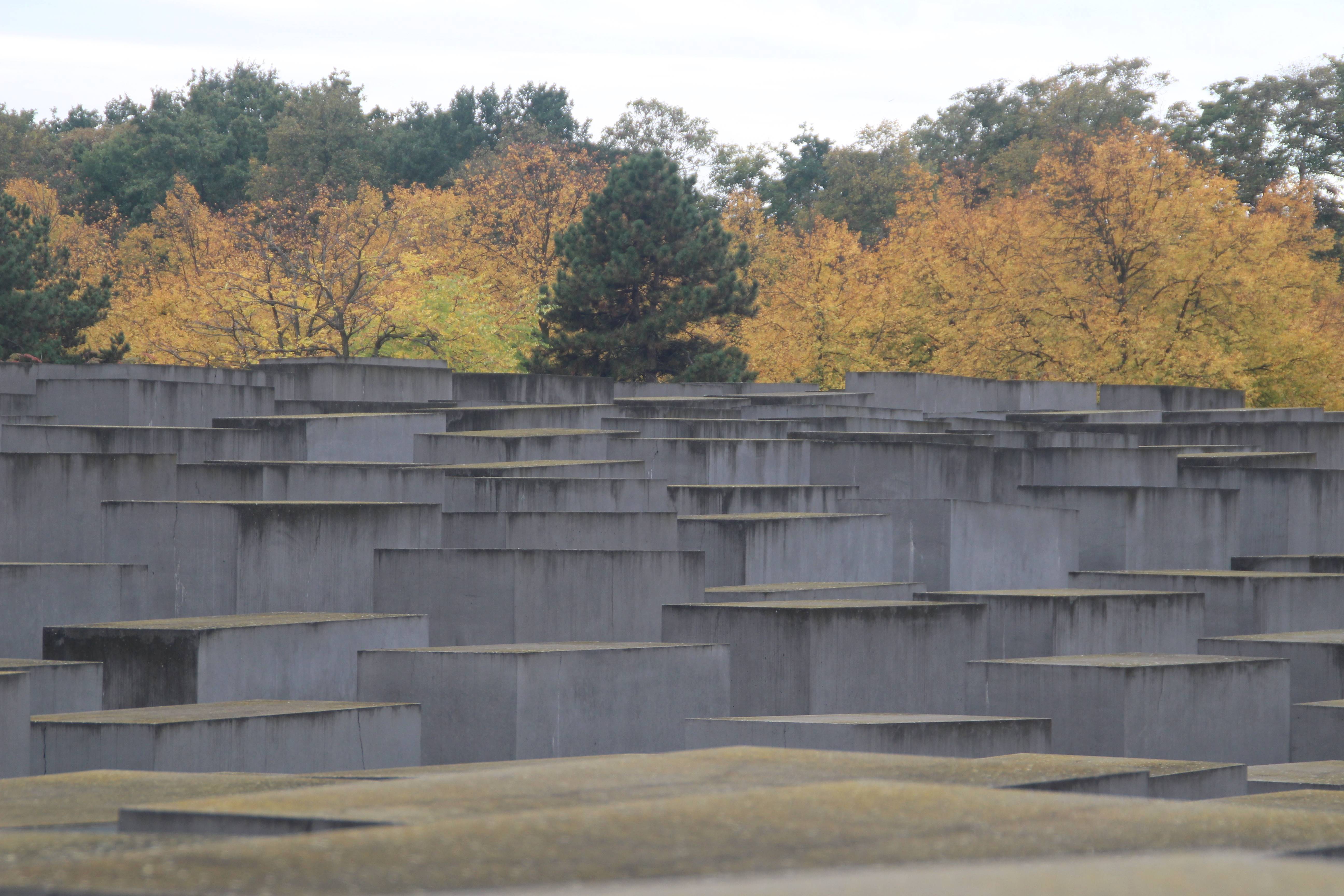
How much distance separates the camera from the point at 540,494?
10.5 metres

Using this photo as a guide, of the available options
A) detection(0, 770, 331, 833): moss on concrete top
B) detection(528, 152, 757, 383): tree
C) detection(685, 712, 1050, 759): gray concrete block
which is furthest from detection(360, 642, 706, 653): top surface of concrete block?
detection(528, 152, 757, 383): tree

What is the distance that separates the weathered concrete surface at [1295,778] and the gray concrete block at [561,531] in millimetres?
3752

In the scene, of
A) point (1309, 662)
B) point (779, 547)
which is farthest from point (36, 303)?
point (1309, 662)

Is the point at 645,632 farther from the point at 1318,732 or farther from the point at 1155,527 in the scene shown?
the point at 1155,527

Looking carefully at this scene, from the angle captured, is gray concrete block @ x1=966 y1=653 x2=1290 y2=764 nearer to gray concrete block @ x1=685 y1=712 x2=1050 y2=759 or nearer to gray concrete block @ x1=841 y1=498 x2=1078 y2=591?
gray concrete block @ x1=685 y1=712 x2=1050 y2=759

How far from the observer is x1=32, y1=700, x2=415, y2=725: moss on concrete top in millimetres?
6223

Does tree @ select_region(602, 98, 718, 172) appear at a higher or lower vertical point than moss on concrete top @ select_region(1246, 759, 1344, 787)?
higher

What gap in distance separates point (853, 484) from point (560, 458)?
2.34 meters

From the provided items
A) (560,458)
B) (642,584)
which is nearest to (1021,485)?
(560,458)

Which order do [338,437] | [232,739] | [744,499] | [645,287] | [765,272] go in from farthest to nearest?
[765,272], [645,287], [338,437], [744,499], [232,739]

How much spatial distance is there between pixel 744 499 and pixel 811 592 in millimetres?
1939

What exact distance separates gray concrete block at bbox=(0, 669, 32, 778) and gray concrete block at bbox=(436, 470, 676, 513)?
429cm

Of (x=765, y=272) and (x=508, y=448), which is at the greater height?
(x=765, y=272)

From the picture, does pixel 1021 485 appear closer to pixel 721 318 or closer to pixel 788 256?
pixel 721 318
